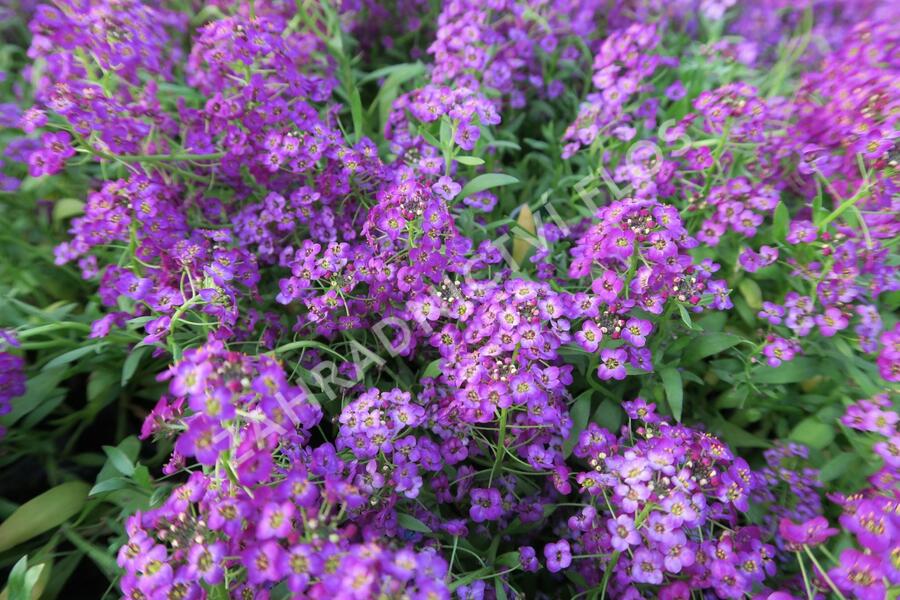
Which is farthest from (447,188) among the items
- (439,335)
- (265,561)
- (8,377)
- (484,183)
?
(8,377)

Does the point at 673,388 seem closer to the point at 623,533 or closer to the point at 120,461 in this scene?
the point at 623,533

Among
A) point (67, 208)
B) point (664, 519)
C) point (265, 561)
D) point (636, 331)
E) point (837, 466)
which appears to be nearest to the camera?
point (265, 561)

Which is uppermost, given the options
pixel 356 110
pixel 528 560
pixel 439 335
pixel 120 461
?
pixel 356 110

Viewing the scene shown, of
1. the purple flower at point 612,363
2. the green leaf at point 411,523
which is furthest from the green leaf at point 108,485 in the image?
the purple flower at point 612,363

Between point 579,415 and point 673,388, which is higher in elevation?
point 673,388

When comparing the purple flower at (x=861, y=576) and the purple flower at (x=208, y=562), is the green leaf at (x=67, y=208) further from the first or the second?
the purple flower at (x=861, y=576)

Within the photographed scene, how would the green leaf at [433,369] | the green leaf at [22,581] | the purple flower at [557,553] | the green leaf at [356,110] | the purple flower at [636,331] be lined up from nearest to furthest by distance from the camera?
the green leaf at [22,581] < the purple flower at [557,553] < the purple flower at [636,331] < the green leaf at [433,369] < the green leaf at [356,110]

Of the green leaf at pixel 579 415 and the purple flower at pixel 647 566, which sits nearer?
the purple flower at pixel 647 566

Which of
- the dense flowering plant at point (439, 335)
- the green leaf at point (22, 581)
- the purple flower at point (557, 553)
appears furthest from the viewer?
the purple flower at point (557, 553)
